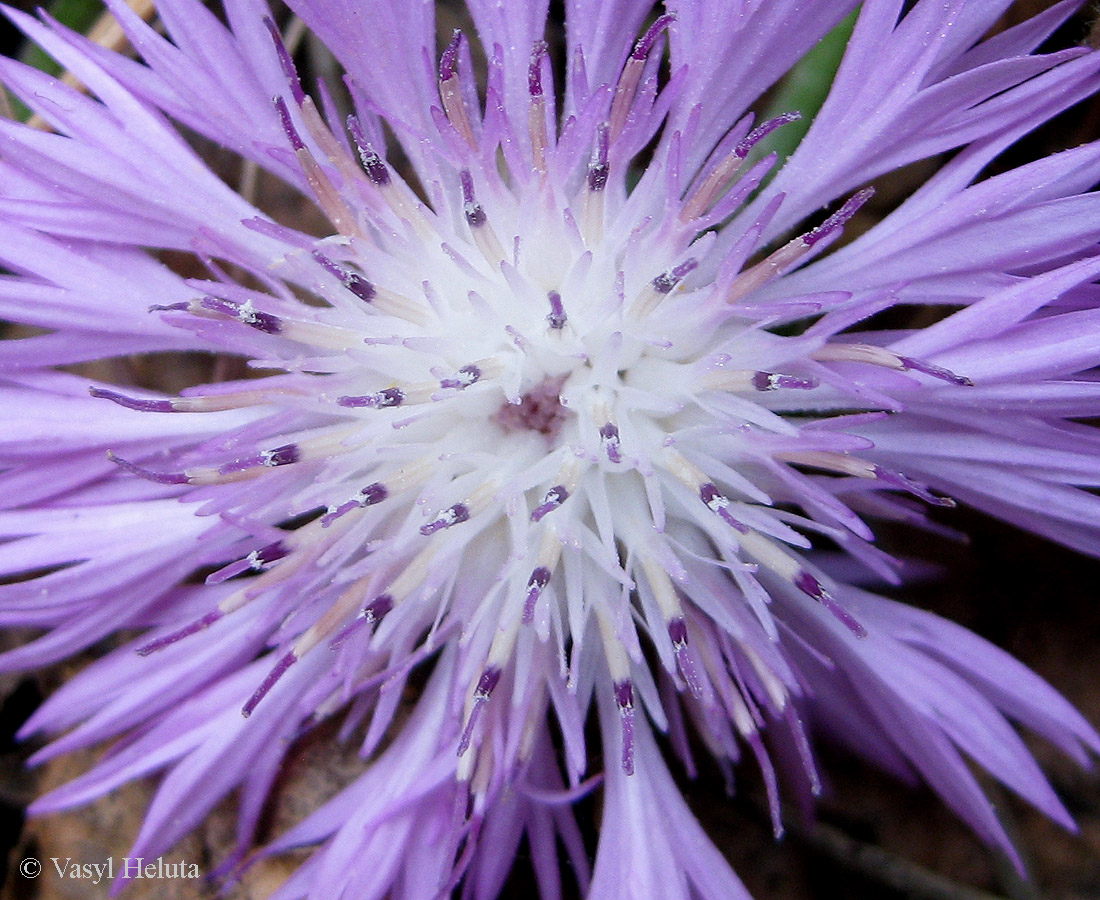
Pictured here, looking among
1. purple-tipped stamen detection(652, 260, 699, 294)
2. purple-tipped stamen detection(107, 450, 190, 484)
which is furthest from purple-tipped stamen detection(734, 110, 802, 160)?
purple-tipped stamen detection(107, 450, 190, 484)

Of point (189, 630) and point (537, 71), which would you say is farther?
point (189, 630)

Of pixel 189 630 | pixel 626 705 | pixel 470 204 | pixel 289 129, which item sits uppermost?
pixel 289 129

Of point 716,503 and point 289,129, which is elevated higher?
point 289,129

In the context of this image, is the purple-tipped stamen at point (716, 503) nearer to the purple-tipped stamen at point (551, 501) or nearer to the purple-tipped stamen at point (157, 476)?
the purple-tipped stamen at point (551, 501)

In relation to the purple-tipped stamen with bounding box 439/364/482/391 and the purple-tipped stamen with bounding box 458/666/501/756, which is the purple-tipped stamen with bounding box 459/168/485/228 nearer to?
the purple-tipped stamen with bounding box 439/364/482/391

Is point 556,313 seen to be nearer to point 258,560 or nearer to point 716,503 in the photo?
point 716,503

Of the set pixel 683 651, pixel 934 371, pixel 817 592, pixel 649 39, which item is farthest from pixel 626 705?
pixel 649 39

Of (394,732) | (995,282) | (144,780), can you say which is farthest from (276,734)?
(995,282)

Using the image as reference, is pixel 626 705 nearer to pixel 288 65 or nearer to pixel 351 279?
pixel 351 279

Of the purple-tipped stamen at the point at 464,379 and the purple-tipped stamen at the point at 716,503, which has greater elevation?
the purple-tipped stamen at the point at 464,379

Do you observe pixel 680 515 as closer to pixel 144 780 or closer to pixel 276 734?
pixel 276 734

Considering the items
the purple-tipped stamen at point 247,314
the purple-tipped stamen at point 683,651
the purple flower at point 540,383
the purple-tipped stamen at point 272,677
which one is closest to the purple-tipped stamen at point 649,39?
the purple flower at point 540,383
